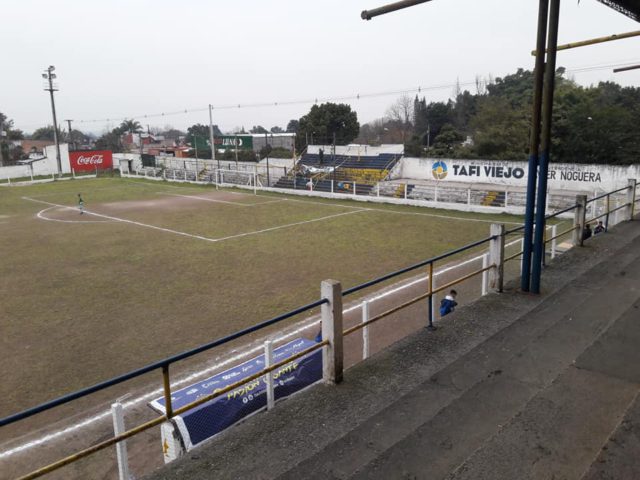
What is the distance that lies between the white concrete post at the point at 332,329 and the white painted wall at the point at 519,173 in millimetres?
29454

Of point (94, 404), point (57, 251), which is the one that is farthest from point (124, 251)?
point (94, 404)

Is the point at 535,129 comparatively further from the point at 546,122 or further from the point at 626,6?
the point at 626,6

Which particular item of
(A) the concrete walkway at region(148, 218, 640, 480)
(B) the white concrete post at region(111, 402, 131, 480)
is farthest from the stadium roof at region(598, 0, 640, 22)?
(B) the white concrete post at region(111, 402, 131, 480)

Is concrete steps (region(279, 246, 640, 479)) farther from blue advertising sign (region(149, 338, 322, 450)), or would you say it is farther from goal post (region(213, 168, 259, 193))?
goal post (region(213, 168, 259, 193))

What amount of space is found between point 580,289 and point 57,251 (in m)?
18.4

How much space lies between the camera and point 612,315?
7387 millimetres

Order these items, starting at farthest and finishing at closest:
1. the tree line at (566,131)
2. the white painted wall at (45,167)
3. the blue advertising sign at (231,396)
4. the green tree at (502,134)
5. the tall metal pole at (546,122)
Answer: the white painted wall at (45,167), the green tree at (502,134), the tree line at (566,131), the tall metal pole at (546,122), the blue advertising sign at (231,396)

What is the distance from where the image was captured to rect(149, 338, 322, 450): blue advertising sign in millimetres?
5793

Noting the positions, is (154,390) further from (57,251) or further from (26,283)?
(57,251)

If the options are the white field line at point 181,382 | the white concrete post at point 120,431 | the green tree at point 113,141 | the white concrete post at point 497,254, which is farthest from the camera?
the green tree at point 113,141

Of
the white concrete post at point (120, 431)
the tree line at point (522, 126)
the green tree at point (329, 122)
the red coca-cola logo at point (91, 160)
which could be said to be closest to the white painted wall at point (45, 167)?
the red coca-cola logo at point (91, 160)

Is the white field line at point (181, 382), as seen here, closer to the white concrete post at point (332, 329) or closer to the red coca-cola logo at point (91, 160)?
the white concrete post at point (332, 329)

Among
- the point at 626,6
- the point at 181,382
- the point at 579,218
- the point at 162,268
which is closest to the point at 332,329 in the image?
the point at 181,382

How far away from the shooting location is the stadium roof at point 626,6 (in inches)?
345
